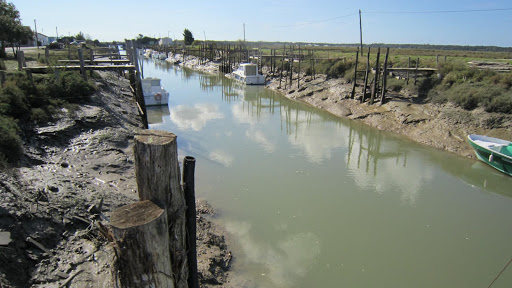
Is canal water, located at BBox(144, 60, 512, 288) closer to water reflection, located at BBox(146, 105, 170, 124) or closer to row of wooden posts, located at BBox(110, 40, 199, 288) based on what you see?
water reflection, located at BBox(146, 105, 170, 124)

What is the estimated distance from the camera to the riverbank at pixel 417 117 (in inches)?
522

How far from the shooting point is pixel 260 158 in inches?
458

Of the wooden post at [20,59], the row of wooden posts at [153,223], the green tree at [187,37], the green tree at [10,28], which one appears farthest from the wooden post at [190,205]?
the green tree at [187,37]

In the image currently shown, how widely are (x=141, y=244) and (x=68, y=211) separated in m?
3.77

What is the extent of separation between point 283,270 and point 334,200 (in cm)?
335

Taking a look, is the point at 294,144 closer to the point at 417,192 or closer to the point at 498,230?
the point at 417,192

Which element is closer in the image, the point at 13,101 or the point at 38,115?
the point at 13,101

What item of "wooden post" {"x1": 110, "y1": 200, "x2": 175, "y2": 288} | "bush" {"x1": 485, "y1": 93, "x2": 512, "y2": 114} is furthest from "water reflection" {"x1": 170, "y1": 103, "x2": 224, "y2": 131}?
"wooden post" {"x1": 110, "y1": 200, "x2": 175, "y2": 288}

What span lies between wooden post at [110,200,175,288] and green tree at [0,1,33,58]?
2531cm

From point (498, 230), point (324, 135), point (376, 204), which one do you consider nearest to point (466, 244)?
point (498, 230)

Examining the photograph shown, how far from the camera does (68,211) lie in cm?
528

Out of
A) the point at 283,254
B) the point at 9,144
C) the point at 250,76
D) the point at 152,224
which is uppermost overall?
the point at 250,76

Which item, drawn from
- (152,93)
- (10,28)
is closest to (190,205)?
(152,93)

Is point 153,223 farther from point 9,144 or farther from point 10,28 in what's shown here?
point 10,28
